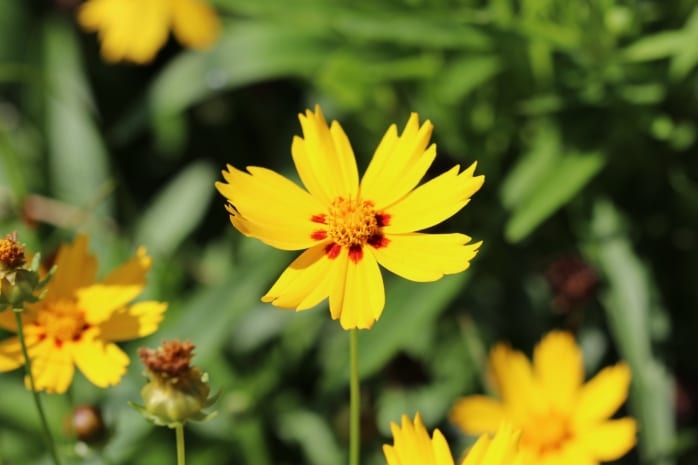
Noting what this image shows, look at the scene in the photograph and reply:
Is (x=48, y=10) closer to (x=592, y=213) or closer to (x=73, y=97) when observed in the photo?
(x=73, y=97)

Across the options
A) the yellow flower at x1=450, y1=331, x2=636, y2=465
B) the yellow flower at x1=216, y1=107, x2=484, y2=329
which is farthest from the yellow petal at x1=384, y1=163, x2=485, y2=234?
the yellow flower at x1=450, y1=331, x2=636, y2=465

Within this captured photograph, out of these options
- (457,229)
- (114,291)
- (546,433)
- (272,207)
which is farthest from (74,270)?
A: (457,229)

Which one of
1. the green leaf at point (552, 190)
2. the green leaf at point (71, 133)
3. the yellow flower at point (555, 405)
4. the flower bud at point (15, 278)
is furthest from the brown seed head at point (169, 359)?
the green leaf at point (71, 133)

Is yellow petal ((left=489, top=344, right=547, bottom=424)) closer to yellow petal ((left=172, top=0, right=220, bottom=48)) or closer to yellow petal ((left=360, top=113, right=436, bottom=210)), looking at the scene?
yellow petal ((left=360, top=113, right=436, bottom=210))

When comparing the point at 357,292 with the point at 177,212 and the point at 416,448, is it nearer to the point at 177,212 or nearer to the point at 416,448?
the point at 416,448

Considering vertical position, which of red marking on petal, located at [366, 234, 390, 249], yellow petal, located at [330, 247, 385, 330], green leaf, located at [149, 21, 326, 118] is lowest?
yellow petal, located at [330, 247, 385, 330]

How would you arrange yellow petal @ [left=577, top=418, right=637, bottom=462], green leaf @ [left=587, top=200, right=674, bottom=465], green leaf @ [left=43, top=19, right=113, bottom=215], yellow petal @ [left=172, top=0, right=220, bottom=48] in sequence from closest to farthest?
yellow petal @ [left=577, top=418, right=637, bottom=462] → green leaf @ [left=587, top=200, right=674, bottom=465] → yellow petal @ [left=172, top=0, right=220, bottom=48] → green leaf @ [left=43, top=19, right=113, bottom=215]
